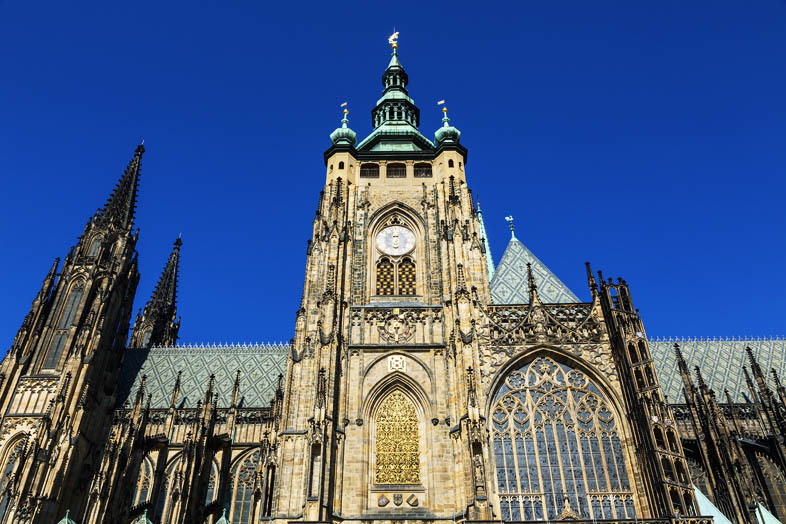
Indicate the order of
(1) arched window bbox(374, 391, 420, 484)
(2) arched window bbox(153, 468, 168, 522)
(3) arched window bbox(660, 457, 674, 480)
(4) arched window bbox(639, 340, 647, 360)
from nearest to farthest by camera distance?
(3) arched window bbox(660, 457, 674, 480) → (1) arched window bbox(374, 391, 420, 484) → (4) arched window bbox(639, 340, 647, 360) → (2) arched window bbox(153, 468, 168, 522)

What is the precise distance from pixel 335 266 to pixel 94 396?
14.5m

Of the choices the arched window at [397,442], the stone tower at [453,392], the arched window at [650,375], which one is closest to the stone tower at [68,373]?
the stone tower at [453,392]

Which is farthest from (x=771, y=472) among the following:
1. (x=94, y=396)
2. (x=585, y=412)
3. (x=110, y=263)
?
(x=110, y=263)

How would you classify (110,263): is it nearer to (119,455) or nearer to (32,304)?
(32,304)

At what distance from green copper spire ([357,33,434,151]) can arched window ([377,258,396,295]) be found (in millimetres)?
7515

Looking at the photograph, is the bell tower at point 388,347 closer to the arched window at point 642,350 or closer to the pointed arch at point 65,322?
the arched window at point 642,350

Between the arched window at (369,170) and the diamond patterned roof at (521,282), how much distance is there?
8.01 metres

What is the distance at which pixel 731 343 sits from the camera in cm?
3391

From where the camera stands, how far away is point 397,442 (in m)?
23.2

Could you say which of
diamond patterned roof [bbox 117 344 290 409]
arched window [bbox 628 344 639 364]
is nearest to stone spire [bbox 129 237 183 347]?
diamond patterned roof [bbox 117 344 290 409]

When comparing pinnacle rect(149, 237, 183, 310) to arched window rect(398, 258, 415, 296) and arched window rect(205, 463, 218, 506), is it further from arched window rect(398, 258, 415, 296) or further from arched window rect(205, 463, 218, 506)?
arched window rect(398, 258, 415, 296)

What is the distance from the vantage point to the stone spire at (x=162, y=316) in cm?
4406

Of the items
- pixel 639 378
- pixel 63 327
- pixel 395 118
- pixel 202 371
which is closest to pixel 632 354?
pixel 639 378

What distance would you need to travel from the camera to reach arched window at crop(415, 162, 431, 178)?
3125 cm
